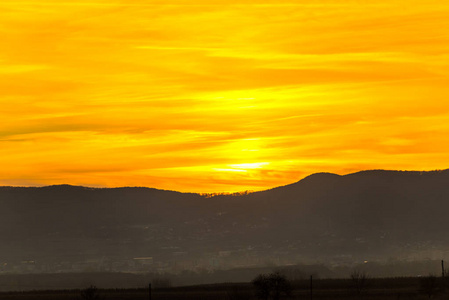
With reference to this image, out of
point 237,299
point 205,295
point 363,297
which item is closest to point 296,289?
point 205,295

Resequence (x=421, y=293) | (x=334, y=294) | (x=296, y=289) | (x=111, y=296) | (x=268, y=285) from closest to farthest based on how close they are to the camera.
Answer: (x=268, y=285)
(x=421, y=293)
(x=334, y=294)
(x=111, y=296)
(x=296, y=289)

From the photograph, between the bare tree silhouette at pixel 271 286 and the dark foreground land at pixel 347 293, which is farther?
the dark foreground land at pixel 347 293

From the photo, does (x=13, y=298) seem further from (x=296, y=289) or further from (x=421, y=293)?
(x=421, y=293)

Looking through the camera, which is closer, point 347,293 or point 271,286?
point 271,286

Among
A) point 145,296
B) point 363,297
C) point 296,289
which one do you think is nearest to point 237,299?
point 363,297

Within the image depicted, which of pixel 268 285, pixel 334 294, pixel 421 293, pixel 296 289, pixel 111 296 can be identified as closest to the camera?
pixel 268 285

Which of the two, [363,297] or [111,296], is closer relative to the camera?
[363,297]

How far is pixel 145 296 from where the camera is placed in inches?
4259

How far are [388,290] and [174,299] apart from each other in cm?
2458

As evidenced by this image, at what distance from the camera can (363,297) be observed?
311 ft

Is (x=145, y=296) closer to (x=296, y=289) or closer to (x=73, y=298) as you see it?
(x=73, y=298)

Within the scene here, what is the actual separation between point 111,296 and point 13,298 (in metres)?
12.7

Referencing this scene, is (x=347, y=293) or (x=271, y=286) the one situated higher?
(x=271, y=286)

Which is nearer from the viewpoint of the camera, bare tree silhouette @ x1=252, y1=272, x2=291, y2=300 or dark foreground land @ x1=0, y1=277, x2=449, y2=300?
bare tree silhouette @ x1=252, y1=272, x2=291, y2=300
